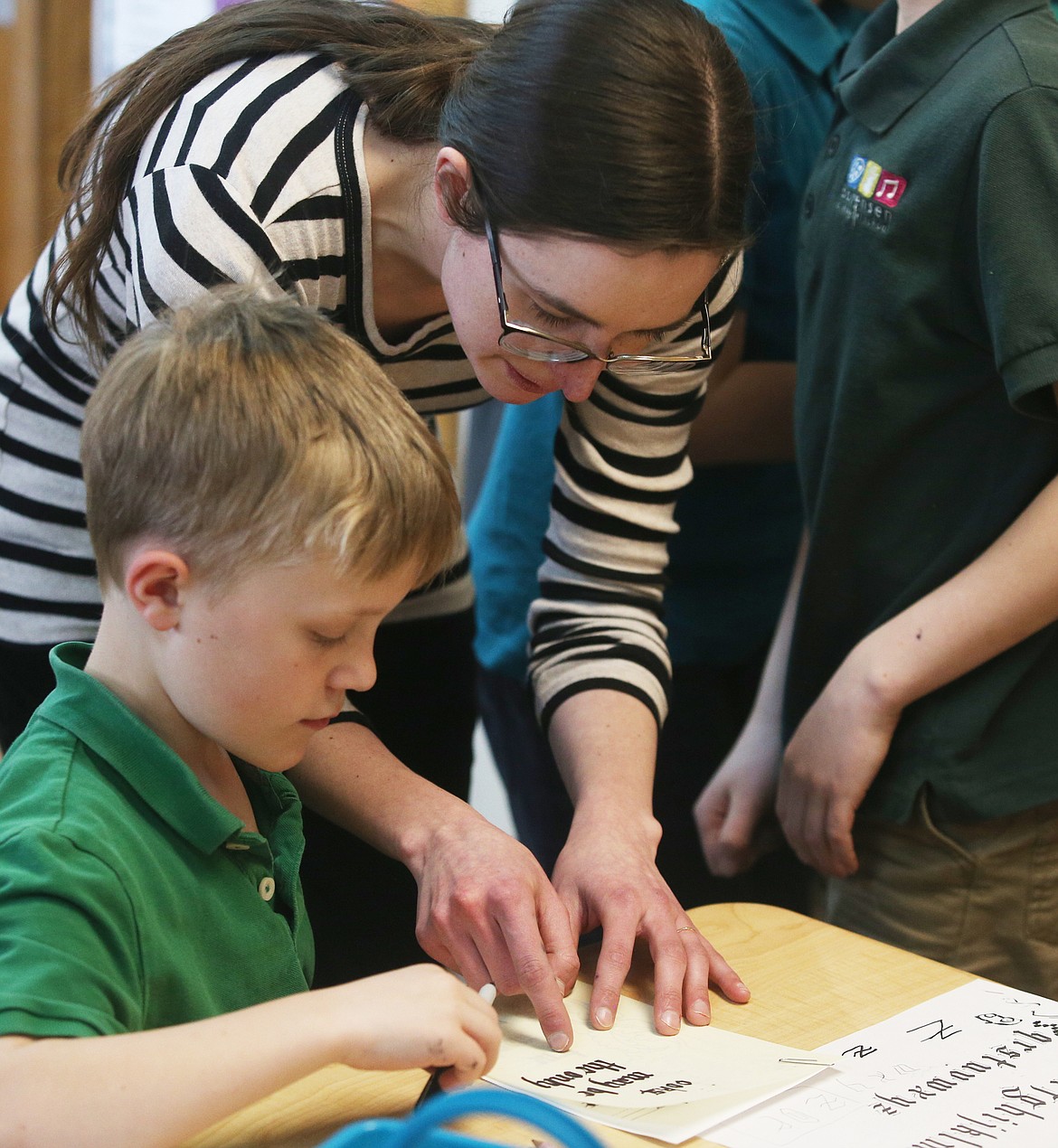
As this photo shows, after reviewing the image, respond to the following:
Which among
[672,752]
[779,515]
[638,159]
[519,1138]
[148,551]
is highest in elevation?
[638,159]

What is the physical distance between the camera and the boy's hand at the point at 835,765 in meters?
1.07

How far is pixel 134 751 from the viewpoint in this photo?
692 millimetres

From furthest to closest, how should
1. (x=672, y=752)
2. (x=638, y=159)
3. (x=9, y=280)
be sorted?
(x=9, y=280), (x=672, y=752), (x=638, y=159)

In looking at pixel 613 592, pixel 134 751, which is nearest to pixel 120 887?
pixel 134 751

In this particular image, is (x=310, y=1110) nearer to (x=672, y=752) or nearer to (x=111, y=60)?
(x=672, y=752)

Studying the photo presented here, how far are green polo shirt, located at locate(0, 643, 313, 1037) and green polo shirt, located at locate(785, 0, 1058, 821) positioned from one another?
57 cm

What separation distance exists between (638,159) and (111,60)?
246 cm

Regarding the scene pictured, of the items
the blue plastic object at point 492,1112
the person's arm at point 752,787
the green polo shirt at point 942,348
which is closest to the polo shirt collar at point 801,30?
the green polo shirt at point 942,348

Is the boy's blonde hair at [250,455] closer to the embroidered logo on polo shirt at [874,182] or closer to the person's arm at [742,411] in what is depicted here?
the embroidered logo on polo shirt at [874,182]

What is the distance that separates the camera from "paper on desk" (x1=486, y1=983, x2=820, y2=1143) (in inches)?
26.0

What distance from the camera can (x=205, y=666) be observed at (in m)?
0.69

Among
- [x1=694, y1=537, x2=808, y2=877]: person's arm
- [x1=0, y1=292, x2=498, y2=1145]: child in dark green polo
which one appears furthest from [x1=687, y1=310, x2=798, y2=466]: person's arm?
[x1=0, y1=292, x2=498, y2=1145]: child in dark green polo

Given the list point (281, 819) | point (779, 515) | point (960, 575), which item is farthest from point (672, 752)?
point (281, 819)

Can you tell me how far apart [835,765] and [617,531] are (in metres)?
0.27
